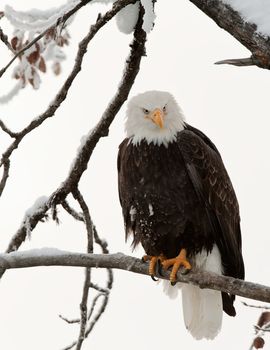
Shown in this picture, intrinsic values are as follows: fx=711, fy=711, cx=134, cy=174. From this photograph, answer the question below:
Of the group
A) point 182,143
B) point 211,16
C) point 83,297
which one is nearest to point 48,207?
point 83,297

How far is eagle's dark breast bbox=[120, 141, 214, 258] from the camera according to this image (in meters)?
4.49

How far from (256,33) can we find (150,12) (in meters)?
0.87

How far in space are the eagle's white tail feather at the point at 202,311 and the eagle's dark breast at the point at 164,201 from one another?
1.94 feet

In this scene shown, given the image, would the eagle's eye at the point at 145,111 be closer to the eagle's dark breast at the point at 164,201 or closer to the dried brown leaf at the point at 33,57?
the eagle's dark breast at the point at 164,201

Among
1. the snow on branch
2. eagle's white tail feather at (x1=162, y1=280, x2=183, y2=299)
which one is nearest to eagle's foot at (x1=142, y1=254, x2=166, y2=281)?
eagle's white tail feather at (x1=162, y1=280, x2=183, y2=299)

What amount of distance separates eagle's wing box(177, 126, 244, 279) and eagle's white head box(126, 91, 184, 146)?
9 centimetres

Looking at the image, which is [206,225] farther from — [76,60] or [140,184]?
[76,60]

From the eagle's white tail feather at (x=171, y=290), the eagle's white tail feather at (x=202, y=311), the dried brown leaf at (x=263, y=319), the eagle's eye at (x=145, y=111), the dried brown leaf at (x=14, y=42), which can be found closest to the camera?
the dried brown leaf at (x=14, y=42)

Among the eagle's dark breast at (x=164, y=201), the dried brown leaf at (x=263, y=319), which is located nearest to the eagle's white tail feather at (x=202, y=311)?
the eagle's dark breast at (x=164, y=201)

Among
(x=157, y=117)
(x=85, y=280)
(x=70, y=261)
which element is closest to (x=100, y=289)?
(x=85, y=280)

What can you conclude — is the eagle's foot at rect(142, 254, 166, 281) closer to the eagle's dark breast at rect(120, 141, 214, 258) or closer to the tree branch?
the eagle's dark breast at rect(120, 141, 214, 258)

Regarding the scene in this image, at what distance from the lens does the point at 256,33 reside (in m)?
2.54

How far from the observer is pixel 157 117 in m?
4.64

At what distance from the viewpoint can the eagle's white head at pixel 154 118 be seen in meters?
4.67
